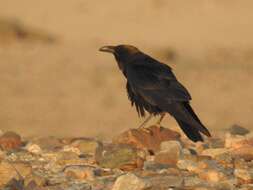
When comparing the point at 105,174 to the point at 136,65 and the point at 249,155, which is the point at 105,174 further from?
the point at 136,65

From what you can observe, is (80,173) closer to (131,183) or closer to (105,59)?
(131,183)

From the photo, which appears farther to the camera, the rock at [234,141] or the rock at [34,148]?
the rock at [34,148]

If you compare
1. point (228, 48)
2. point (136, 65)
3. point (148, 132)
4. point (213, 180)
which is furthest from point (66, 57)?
point (213, 180)

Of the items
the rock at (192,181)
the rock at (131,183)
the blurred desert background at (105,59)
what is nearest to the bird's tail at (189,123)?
the rock at (192,181)

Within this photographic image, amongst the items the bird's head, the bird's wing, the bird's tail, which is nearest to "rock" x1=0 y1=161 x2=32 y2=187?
the bird's tail

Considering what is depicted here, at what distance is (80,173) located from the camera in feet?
28.1

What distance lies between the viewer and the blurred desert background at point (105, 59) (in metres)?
18.3

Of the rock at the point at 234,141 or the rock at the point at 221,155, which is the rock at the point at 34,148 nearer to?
the rock at the point at 221,155

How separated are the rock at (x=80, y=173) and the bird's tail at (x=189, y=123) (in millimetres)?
1826

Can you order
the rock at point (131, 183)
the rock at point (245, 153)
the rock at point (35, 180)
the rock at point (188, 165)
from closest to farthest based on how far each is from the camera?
the rock at point (131, 183) → the rock at point (35, 180) → the rock at point (188, 165) → the rock at point (245, 153)

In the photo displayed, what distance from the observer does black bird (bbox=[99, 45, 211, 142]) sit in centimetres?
1052

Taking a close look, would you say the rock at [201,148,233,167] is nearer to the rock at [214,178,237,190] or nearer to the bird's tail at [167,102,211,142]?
the bird's tail at [167,102,211,142]

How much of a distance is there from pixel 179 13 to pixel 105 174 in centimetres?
2075

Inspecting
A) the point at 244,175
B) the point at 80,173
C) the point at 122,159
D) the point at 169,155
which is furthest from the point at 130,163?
the point at 244,175
